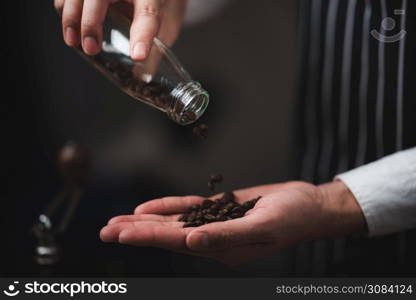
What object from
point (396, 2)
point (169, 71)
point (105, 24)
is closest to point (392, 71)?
point (396, 2)

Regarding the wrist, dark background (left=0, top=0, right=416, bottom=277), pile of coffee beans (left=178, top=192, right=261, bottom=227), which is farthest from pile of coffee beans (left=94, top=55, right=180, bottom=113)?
dark background (left=0, top=0, right=416, bottom=277)

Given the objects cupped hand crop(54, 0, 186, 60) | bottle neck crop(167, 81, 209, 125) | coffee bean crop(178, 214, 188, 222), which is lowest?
coffee bean crop(178, 214, 188, 222)

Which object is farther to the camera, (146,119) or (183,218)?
(146,119)

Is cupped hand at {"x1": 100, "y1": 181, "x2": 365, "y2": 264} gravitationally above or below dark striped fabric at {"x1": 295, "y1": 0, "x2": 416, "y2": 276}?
below

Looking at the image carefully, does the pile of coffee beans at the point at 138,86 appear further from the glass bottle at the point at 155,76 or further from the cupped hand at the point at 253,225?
the cupped hand at the point at 253,225

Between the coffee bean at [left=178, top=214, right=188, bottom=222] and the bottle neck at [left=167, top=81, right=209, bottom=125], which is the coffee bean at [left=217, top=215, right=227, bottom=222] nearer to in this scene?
the coffee bean at [left=178, top=214, right=188, bottom=222]

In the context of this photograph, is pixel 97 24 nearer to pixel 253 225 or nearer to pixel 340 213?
pixel 253 225

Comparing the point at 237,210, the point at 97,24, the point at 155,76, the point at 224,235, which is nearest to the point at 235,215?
the point at 237,210

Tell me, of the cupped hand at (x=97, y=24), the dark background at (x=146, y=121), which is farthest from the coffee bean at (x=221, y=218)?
the dark background at (x=146, y=121)
